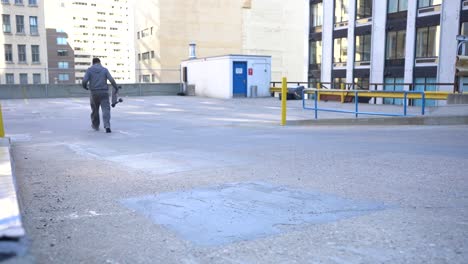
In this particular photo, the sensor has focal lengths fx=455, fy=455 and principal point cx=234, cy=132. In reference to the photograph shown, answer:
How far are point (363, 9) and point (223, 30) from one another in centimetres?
2385

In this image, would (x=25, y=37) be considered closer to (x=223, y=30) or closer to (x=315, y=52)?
(x=223, y=30)

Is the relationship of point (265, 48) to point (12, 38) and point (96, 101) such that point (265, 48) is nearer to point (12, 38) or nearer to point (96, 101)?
point (12, 38)

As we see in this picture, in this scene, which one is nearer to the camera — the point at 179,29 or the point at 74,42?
the point at 179,29

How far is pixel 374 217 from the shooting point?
165 inches

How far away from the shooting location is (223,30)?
5888 centimetres

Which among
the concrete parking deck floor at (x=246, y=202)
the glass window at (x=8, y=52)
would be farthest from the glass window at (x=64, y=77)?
the concrete parking deck floor at (x=246, y=202)

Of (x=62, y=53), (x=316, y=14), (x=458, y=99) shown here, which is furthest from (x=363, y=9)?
(x=62, y=53)

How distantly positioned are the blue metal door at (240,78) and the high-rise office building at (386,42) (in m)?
9.91

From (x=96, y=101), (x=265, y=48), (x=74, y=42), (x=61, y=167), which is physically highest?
(x=74, y=42)

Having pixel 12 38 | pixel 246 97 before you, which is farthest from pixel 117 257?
pixel 12 38

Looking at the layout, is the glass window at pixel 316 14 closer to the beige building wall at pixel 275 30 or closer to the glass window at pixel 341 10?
the glass window at pixel 341 10

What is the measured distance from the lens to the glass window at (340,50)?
40.8 m

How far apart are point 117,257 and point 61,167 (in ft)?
13.2

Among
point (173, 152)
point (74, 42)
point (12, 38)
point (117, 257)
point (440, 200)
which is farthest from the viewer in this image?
point (74, 42)
